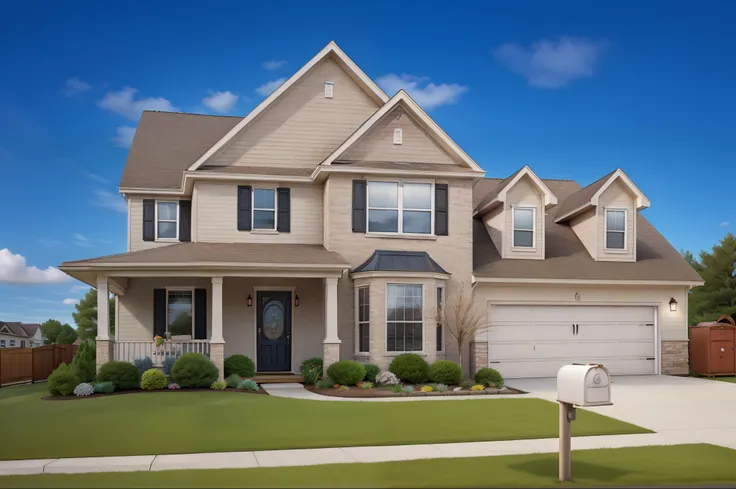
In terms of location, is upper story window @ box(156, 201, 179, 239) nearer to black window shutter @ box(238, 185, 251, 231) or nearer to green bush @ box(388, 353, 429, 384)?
black window shutter @ box(238, 185, 251, 231)

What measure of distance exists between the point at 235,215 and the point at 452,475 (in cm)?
1552

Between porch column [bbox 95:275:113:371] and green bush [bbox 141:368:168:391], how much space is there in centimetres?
179

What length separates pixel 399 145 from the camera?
23.6 m

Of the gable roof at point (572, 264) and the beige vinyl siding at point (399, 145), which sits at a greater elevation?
the beige vinyl siding at point (399, 145)

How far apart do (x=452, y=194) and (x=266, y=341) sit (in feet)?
25.1

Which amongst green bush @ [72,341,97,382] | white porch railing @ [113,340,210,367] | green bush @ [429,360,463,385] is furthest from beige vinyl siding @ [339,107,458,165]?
green bush @ [72,341,97,382]

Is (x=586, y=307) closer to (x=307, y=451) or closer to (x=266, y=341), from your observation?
(x=266, y=341)

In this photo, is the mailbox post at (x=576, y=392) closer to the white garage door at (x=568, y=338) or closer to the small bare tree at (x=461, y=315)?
the small bare tree at (x=461, y=315)

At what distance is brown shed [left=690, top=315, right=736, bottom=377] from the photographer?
1008 inches

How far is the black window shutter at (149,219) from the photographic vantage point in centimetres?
2517

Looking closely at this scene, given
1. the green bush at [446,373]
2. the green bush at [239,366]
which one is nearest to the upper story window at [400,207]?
the green bush at [446,373]

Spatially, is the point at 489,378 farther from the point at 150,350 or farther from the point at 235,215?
the point at 150,350

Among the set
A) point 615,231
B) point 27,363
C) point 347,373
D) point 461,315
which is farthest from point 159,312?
point 615,231

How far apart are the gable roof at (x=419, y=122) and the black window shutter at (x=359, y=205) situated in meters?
1.12
